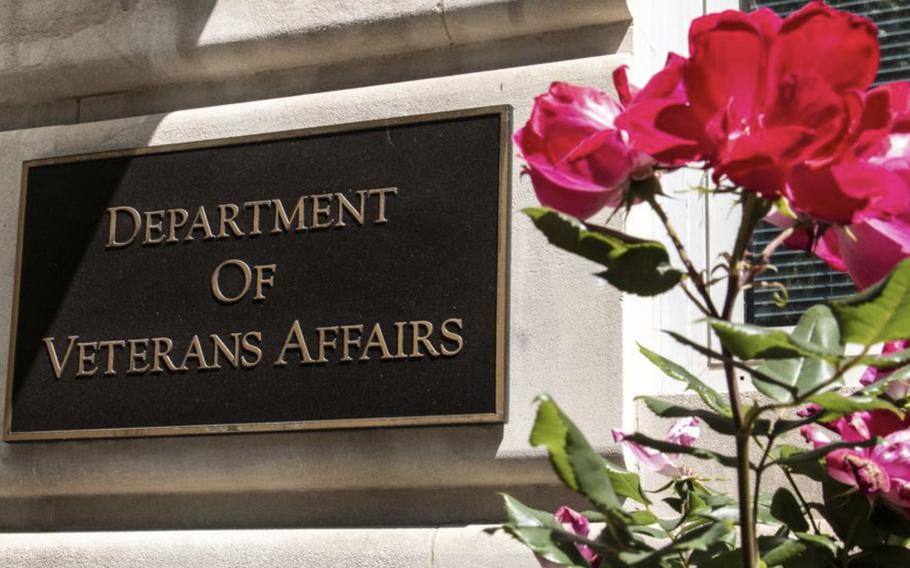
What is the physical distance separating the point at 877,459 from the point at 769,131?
27.4 inches

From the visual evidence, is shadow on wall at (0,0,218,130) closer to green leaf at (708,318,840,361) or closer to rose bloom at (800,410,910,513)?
rose bloom at (800,410,910,513)

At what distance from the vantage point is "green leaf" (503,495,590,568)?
1.27m

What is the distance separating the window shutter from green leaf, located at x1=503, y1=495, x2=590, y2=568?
228 cm

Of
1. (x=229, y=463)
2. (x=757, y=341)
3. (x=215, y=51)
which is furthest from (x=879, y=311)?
(x=215, y=51)

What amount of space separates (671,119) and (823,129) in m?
0.13

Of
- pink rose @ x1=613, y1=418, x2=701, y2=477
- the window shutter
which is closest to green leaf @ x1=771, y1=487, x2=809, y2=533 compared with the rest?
pink rose @ x1=613, y1=418, x2=701, y2=477

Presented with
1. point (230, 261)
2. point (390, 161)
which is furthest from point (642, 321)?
point (230, 261)

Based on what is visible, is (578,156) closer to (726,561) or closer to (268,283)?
(726,561)

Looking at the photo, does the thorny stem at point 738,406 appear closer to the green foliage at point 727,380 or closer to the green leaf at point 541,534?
the green foliage at point 727,380

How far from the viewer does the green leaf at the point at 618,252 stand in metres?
1.27

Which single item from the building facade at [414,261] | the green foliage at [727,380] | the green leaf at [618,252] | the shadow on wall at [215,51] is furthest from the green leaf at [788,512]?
the shadow on wall at [215,51]

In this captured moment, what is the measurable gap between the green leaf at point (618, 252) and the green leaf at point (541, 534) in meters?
0.24

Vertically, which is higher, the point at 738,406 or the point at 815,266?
the point at 815,266

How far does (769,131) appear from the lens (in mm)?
Answer: 1237
